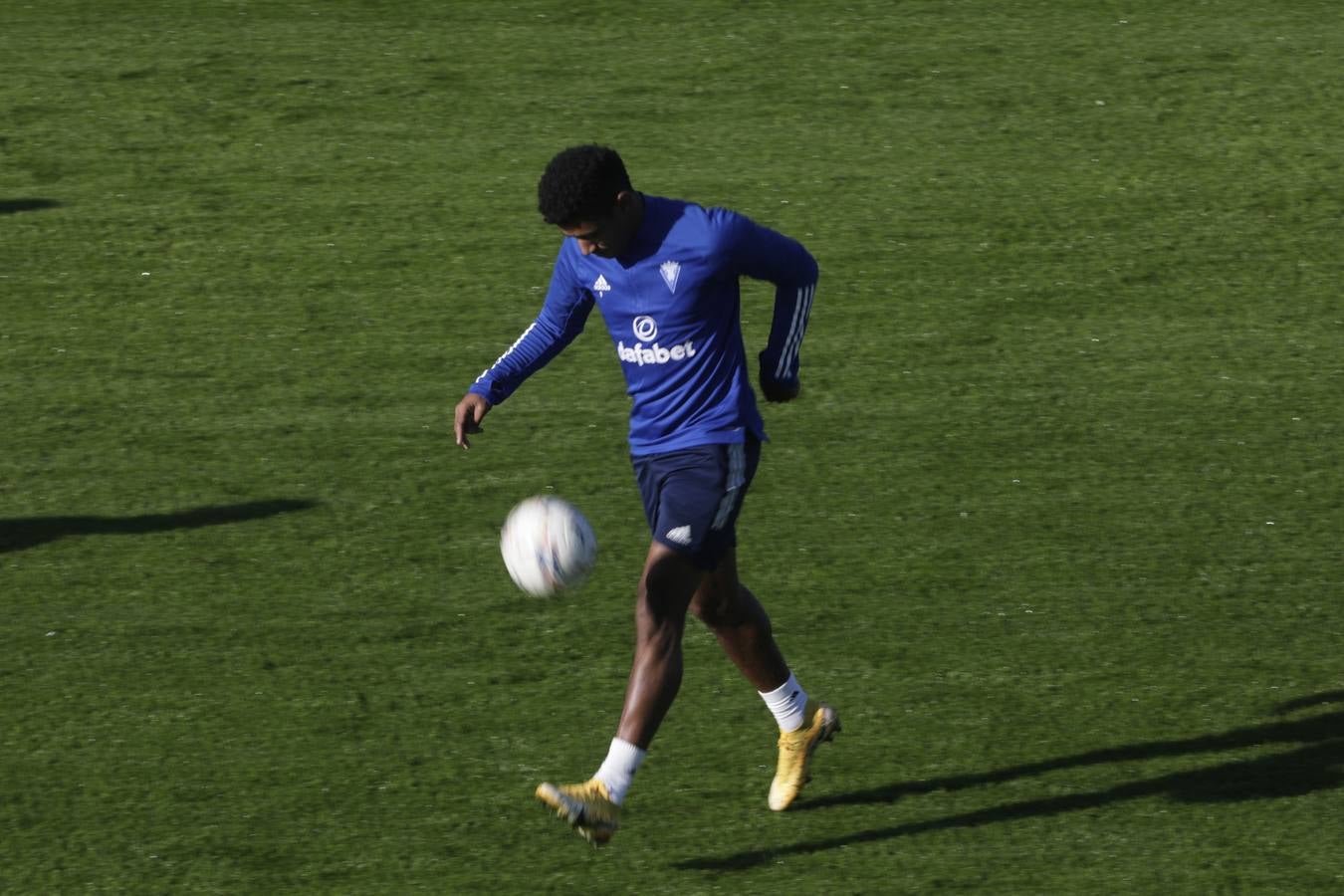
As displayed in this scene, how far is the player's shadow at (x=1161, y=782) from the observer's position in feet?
23.0

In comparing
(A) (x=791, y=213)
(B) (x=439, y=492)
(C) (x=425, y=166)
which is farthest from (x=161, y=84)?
(B) (x=439, y=492)

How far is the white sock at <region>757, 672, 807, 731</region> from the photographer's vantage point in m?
7.22

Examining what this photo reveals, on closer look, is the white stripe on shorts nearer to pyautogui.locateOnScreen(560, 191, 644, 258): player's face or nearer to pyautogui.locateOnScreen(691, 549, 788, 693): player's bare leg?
pyautogui.locateOnScreen(691, 549, 788, 693): player's bare leg

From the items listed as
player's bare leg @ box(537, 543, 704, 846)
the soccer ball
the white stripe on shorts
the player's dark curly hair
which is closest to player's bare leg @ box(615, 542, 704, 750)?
player's bare leg @ box(537, 543, 704, 846)

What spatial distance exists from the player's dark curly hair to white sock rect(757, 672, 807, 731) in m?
1.68

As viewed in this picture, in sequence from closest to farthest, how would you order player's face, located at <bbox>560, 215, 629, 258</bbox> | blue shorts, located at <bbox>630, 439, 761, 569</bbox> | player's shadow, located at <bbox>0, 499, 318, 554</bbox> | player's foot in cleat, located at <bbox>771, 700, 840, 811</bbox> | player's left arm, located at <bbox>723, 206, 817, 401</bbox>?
player's face, located at <bbox>560, 215, 629, 258</bbox>
blue shorts, located at <bbox>630, 439, 761, 569</bbox>
player's left arm, located at <bbox>723, 206, 817, 401</bbox>
player's foot in cleat, located at <bbox>771, 700, 840, 811</bbox>
player's shadow, located at <bbox>0, 499, 318, 554</bbox>

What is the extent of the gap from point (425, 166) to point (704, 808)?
663 centimetres

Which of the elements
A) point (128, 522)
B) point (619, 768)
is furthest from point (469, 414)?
point (128, 522)

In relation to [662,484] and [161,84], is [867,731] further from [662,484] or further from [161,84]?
[161,84]

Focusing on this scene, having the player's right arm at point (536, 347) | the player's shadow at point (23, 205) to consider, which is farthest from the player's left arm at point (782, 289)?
the player's shadow at point (23, 205)

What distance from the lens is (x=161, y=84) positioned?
45.8 feet

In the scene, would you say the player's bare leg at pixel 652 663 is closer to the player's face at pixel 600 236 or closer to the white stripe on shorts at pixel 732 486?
the white stripe on shorts at pixel 732 486

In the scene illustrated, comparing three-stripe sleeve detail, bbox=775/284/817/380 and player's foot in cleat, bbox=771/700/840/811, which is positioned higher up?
three-stripe sleeve detail, bbox=775/284/817/380

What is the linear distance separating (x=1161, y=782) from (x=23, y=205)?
788cm
